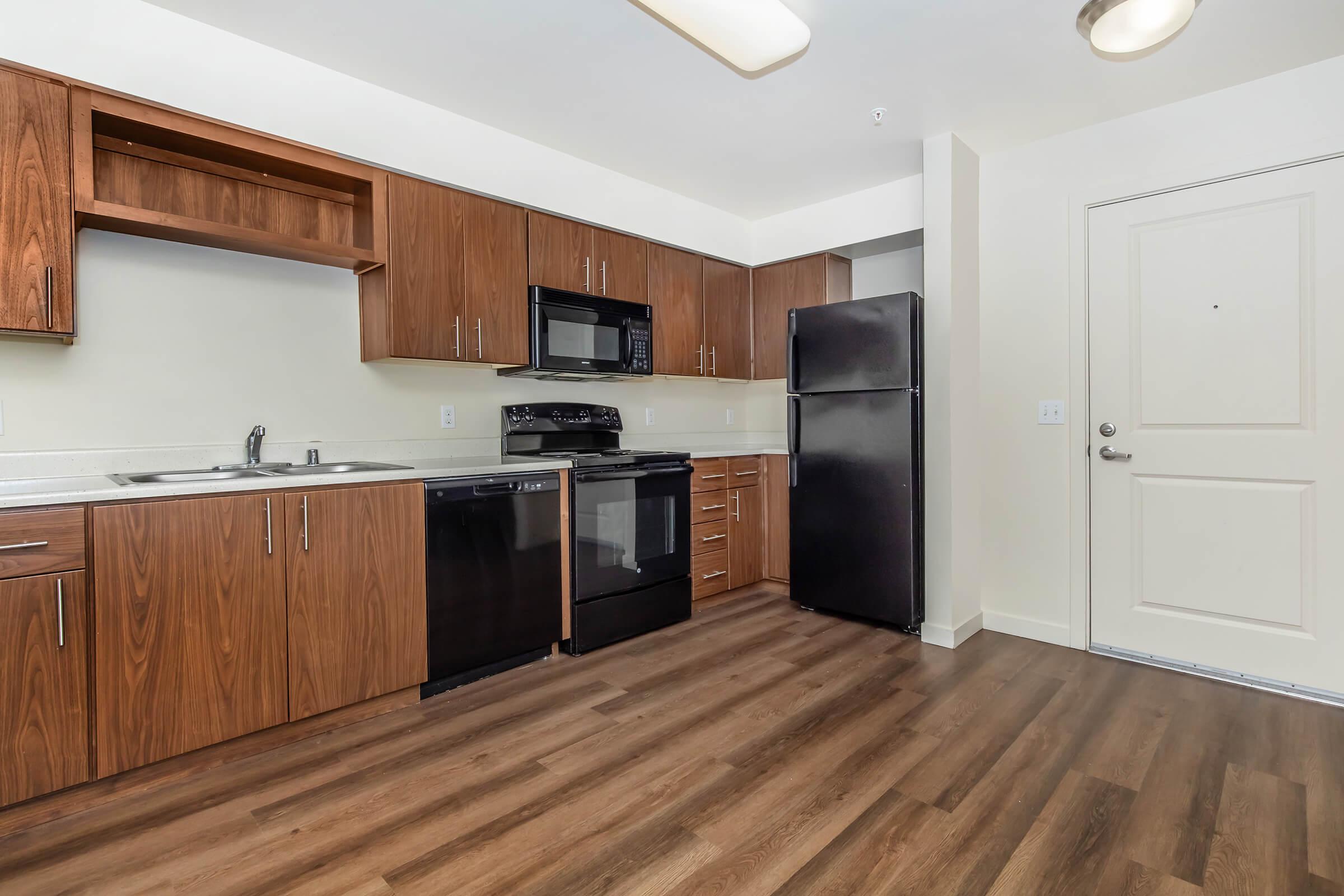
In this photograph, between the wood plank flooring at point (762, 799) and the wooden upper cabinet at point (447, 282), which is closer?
the wood plank flooring at point (762, 799)

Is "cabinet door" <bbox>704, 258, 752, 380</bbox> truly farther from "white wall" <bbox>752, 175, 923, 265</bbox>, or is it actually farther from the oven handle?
the oven handle

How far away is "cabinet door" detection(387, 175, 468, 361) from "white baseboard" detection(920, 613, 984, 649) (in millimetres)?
2554

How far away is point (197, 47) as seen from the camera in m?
2.20

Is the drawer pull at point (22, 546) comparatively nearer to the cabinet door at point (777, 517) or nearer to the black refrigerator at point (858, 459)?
the black refrigerator at point (858, 459)

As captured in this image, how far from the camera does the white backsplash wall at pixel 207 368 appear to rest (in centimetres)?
213

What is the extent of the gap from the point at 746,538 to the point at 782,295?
1619mm

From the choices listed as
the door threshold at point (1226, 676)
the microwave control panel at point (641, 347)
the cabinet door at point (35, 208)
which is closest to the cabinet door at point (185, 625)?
the cabinet door at point (35, 208)

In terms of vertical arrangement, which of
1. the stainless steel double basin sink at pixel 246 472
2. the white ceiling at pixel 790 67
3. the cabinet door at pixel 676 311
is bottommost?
the stainless steel double basin sink at pixel 246 472

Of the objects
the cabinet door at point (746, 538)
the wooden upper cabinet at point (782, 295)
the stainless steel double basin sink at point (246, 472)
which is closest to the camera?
the stainless steel double basin sink at point (246, 472)

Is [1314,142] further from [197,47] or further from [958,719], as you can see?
[197,47]

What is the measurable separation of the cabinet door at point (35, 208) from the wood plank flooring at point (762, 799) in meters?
1.46

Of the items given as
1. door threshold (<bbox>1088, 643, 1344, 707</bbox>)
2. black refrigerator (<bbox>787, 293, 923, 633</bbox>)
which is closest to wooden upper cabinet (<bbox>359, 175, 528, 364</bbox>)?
black refrigerator (<bbox>787, 293, 923, 633</bbox>)

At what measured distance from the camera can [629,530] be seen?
3213 mm

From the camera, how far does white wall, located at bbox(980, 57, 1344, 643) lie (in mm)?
2744
